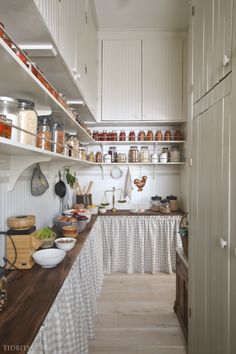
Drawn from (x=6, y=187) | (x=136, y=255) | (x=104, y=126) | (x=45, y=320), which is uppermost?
(x=104, y=126)

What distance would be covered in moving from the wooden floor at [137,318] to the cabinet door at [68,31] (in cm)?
207

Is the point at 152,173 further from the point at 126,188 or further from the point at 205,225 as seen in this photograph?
the point at 205,225

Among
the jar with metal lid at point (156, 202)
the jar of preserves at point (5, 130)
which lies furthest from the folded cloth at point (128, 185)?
the jar of preserves at point (5, 130)

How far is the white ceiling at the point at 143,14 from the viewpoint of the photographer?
2480 mm

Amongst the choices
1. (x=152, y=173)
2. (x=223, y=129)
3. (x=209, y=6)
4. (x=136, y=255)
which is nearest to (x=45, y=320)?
(x=223, y=129)

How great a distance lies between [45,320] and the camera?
869mm

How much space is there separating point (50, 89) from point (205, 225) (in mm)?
1106

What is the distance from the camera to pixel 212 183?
1.17 m

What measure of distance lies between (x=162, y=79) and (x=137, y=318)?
2787mm

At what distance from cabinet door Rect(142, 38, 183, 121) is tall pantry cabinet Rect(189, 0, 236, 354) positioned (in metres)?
1.48

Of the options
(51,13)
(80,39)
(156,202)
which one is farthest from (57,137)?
(156,202)

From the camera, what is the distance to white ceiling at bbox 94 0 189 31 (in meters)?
2.48

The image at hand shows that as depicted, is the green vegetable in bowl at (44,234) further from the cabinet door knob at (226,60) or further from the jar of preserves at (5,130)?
the cabinet door knob at (226,60)

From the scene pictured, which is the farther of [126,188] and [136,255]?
[126,188]
